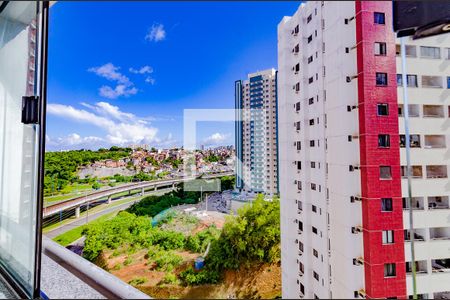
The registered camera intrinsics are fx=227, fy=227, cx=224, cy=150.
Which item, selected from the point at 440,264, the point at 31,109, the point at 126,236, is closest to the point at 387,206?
→ the point at 31,109

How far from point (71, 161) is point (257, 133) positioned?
188 inches

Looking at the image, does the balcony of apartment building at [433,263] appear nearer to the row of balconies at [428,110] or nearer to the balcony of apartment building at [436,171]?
the balcony of apartment building at [436,171]

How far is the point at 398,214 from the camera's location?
1162 mm

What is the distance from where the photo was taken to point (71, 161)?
18.9ft

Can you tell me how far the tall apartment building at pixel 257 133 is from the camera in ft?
13.6

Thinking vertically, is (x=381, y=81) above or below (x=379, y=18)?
below

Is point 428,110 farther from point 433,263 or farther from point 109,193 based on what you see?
point 109,193

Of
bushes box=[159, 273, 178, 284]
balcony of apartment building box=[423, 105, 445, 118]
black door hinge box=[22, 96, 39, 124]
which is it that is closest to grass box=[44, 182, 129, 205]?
bushes box=[159, 273, 178, 284]

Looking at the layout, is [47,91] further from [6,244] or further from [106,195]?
[106,195]

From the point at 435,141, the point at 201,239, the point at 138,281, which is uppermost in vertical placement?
the point at 435,141

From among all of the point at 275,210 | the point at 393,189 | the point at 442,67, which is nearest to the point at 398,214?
the point at 393,189

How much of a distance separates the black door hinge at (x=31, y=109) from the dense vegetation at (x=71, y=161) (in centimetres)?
528

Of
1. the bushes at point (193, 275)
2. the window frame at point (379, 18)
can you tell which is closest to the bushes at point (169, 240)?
the bushes at point (193, 275)

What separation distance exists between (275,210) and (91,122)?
5.65 m
